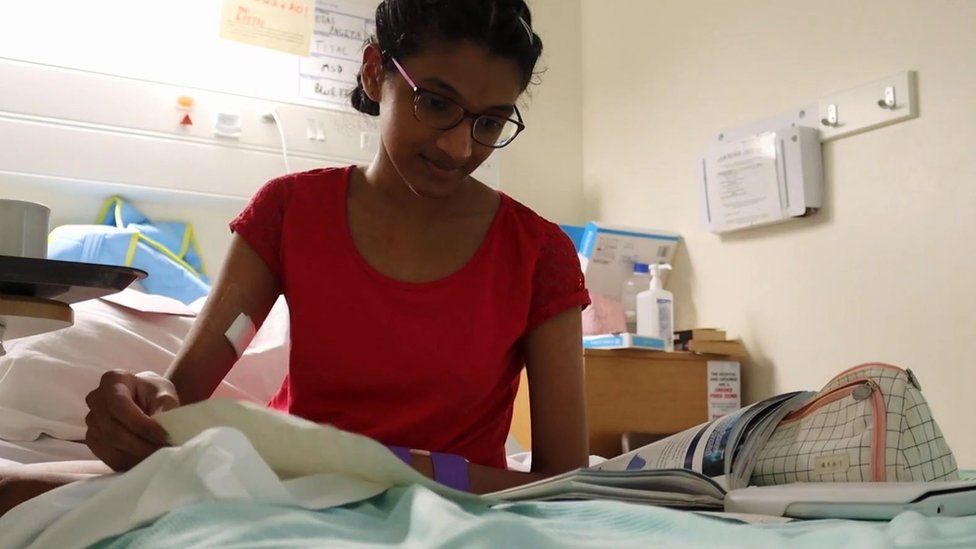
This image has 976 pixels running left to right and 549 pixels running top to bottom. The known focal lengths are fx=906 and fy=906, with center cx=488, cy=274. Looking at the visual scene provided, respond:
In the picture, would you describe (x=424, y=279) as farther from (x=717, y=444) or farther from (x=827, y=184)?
(x=827, y=184)

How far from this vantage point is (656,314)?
85.0 inches

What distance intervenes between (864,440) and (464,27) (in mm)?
633

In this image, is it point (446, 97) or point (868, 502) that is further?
point (446, 97)

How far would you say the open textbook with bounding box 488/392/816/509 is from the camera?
2.40 feet

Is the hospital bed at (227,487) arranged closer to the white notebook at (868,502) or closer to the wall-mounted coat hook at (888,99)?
the white notebook at (868,502)

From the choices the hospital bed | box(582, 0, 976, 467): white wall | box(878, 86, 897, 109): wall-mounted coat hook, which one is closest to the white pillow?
the hospital bed

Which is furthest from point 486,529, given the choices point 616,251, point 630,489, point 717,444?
point 616,251

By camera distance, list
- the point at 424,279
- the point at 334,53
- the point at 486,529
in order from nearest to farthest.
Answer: the point at 486,529
the point at 424,279
the point at 334,53

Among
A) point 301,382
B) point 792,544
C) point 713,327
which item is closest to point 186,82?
point 301,382

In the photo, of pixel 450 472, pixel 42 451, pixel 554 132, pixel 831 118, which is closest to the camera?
pixel 450 472

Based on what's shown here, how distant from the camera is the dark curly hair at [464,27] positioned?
1.05m

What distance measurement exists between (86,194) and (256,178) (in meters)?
0.36

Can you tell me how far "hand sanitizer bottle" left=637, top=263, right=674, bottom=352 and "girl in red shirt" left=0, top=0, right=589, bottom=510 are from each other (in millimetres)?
1008

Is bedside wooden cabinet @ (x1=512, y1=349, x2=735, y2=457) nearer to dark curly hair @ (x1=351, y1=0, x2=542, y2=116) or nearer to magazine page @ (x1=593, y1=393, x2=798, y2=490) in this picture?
magazine page @ (x1=593, y1=393, x2=798, y2=490)
